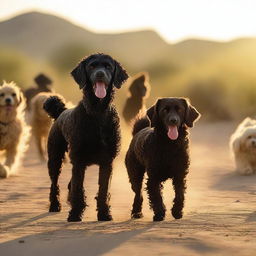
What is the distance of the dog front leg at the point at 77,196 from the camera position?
25.9 ft

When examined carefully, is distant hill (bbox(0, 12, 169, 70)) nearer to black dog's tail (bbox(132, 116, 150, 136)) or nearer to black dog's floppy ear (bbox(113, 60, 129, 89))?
black dog's tail (bbox(132, 116, 150, 136))

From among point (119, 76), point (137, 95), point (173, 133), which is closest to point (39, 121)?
point (137, 95)

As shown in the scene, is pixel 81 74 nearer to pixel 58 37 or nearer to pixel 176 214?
pixel 176 214

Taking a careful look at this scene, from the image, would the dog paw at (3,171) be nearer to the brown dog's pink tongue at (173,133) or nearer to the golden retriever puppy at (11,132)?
the golden retriever puppy at (11,132)

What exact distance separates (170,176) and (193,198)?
8.35 feet

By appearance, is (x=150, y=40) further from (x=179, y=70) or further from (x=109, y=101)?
(x=109, y=101)

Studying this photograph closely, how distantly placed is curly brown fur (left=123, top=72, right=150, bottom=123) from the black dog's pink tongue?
29.9ft

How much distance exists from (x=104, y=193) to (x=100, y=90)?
120cm

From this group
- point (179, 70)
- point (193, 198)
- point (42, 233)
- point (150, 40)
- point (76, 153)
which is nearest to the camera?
point (42, 233)

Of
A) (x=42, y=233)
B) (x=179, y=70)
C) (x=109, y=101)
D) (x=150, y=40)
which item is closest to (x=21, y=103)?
(x=109, y=101)

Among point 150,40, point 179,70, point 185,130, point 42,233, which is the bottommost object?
point 42,233

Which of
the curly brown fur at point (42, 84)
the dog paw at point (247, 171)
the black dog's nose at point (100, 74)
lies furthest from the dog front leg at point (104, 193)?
the curly brown fur at point (42, 84)

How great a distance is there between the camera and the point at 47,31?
110 m

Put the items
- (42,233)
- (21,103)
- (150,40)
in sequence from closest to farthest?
(42,233) < (21,103) < (150,40)
